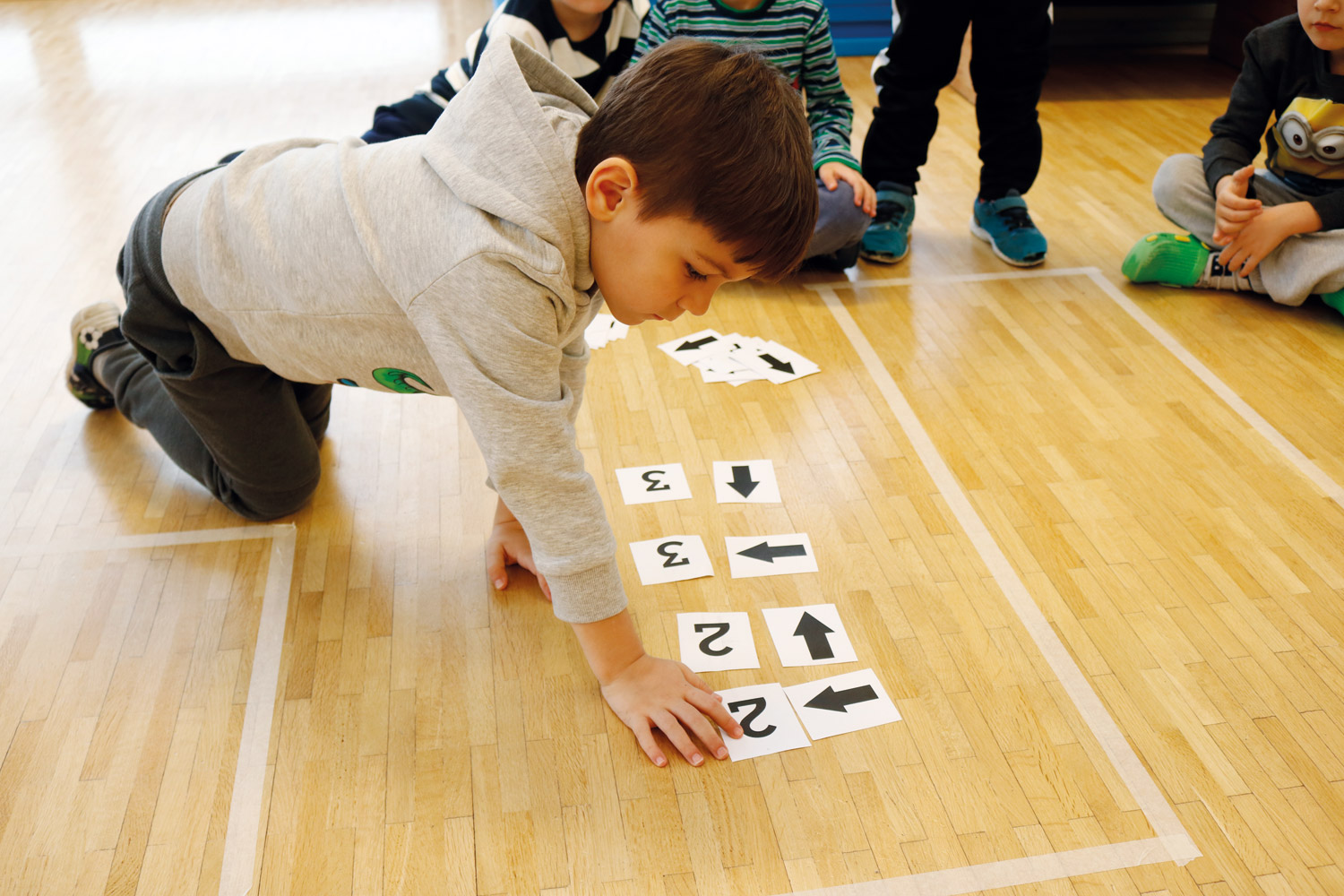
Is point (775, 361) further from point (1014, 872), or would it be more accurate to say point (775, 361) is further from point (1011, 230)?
point (1014, 872)

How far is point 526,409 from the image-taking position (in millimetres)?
1089

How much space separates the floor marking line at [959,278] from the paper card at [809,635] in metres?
1.09

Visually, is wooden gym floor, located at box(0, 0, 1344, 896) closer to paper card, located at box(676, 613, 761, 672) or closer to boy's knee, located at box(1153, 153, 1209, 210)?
paper card, located at box(676, 613, 761, 672)

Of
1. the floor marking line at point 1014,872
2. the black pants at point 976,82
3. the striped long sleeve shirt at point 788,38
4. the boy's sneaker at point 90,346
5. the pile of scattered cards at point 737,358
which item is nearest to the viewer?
the floor marking line at point 1014,872

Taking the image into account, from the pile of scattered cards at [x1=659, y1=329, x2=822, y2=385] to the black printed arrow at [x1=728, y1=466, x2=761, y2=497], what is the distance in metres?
0.30

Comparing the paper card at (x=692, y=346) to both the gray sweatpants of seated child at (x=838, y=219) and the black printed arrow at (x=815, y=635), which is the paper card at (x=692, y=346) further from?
the black printed arrow at (x=815, y=635)

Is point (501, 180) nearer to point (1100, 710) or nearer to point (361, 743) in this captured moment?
point (361, 743)

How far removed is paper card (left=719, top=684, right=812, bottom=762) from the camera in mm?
1269

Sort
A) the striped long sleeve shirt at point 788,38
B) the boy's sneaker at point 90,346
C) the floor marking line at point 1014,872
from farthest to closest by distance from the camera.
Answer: the striped long sleeve shirt at point 788,38
the boy's sneaker at point 90,346
the floor marking line at point 1014,872

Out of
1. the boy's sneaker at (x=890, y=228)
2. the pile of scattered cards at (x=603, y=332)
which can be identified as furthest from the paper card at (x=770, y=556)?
the boy's sneaker at (x=890, y=228)

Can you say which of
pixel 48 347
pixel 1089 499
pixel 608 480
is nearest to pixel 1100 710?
pixel 1089 499

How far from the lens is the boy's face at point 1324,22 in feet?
6.68

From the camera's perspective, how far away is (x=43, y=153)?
310cm

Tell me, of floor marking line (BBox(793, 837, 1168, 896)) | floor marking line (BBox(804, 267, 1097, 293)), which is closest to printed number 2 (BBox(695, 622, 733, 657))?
floor marking line (BBox(793, 837, 1168, 896))
